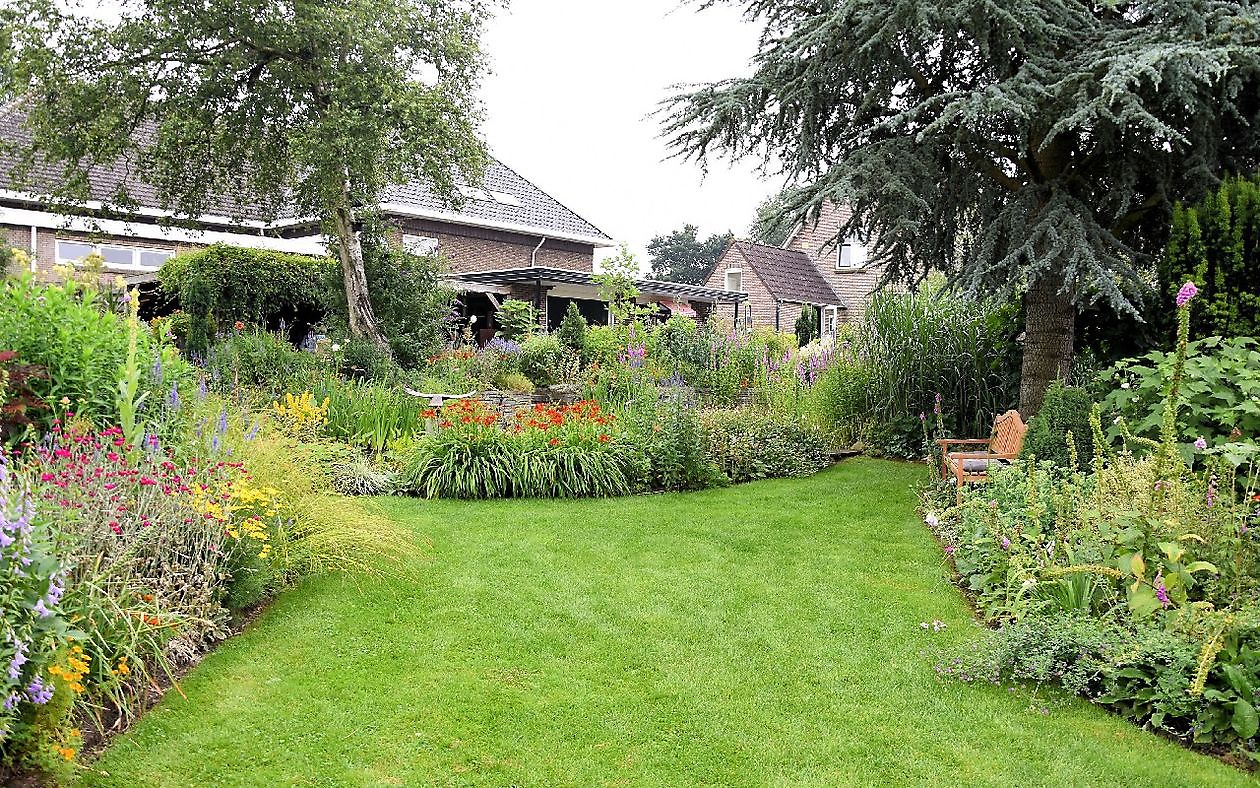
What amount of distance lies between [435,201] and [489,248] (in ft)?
6.80

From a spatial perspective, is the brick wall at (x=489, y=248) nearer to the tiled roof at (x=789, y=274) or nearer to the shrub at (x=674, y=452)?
the tiled roof at (x=789, y=274)

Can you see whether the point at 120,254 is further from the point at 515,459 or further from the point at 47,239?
the point at 515,459

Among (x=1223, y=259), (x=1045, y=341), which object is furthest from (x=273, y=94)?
(x=1223, y=259)

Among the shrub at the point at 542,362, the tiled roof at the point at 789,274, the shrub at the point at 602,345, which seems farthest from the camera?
the tiled roof at the point at 789,274

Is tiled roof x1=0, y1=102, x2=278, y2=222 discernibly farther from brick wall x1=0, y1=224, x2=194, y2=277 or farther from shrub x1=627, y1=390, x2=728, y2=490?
shrub x1=627, y1=390, x2=728, y2=490

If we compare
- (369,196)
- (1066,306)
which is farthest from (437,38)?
(1066,306)

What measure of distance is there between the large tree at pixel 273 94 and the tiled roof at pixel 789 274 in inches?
640

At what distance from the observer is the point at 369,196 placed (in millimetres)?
11547

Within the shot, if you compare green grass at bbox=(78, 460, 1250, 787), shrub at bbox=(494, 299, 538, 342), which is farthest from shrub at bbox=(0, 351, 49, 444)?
shrub at bbox=(494, 299, 538, 342)

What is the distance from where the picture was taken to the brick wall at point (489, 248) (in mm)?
20328

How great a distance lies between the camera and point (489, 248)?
71.2ft

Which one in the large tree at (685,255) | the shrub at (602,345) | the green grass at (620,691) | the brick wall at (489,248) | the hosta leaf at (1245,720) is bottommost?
the green grass at (620,691)

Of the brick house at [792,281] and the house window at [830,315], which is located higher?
the brick house at [792,281]

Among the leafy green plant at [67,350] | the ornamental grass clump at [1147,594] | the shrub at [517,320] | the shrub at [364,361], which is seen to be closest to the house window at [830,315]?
the shrub at [517,320]
